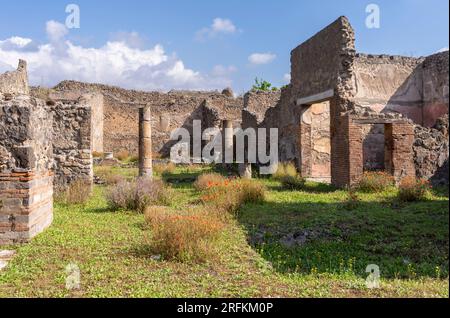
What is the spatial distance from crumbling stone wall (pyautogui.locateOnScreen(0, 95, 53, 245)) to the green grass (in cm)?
31

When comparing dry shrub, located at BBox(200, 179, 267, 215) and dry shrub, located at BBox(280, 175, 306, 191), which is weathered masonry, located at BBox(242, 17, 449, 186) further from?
dry shrub, located at BBox(200, 179, 267, 215)

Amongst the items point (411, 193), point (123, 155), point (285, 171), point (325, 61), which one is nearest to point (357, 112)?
point (325, 61)

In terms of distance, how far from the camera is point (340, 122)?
1219 cm

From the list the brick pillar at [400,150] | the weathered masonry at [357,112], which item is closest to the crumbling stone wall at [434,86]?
the weathered masonry at [357,112]

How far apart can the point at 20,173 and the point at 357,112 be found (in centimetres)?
864

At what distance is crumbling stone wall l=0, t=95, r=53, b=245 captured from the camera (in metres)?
6.24

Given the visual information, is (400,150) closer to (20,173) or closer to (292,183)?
(292,183)

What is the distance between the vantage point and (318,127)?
1496cm

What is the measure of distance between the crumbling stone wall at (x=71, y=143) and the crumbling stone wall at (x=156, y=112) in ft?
55.4

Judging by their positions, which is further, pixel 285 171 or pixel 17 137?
pixel 285 171

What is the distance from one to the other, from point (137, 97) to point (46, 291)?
27.1m

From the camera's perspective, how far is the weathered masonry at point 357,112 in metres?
12.2

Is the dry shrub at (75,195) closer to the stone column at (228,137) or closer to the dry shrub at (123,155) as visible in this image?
the stone column at (228,137)
